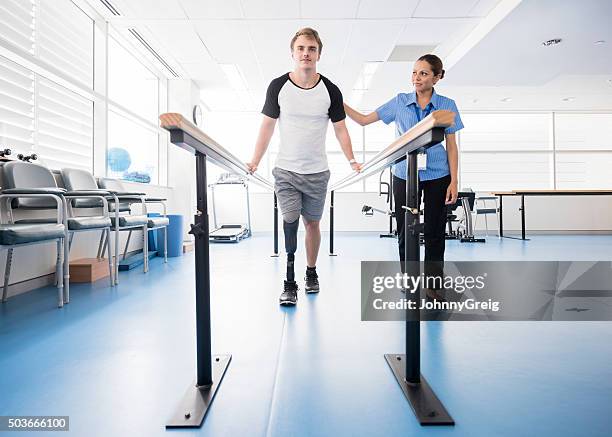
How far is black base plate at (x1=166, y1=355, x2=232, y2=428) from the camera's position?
0.91 meters

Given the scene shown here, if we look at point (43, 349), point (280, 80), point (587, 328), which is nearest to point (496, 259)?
point (587, 328)

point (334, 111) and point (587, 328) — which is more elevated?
point (334, 111)

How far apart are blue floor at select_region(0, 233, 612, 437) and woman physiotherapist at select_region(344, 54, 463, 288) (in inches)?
18.1

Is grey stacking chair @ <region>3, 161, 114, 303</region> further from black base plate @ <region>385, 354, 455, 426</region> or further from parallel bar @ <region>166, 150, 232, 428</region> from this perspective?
black base plate @ <region>385, 354, 455, 426</region>

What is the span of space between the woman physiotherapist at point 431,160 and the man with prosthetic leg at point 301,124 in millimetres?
311

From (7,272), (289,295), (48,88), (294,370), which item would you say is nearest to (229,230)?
(48,88)

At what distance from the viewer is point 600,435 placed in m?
0.84

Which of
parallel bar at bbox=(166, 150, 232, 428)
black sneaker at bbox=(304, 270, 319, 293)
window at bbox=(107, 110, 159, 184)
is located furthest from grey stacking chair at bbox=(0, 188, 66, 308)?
window at bbox=(107, 110, 159, 184)

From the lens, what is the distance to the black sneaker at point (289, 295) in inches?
78.5

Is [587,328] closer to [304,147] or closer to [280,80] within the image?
[304,147]

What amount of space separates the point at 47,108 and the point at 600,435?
153 inches

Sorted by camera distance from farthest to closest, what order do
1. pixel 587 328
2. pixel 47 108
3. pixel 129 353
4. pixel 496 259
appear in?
pixel 496 259 → pixel 47 108 → pixel 587 328 → pixel 129 353

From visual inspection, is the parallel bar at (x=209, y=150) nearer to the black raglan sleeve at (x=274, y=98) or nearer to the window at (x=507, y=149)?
the black raglan sleeve at (x=274, y=98)

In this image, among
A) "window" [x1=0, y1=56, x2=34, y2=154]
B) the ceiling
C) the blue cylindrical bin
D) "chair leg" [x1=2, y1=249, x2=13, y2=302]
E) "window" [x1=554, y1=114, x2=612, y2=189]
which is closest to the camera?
"chair leg" [x1=2, y1=249, x2=13, y2=302]
